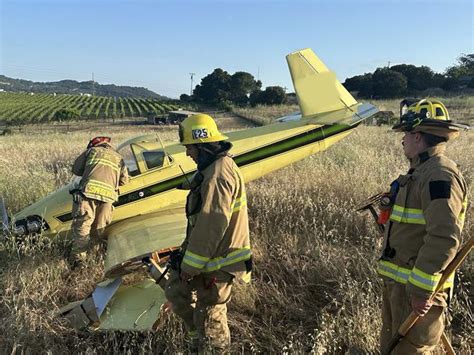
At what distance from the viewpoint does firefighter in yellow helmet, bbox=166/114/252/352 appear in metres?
2.66

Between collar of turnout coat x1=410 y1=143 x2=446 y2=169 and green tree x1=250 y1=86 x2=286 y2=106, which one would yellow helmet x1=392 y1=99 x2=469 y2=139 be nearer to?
collar of turnout coat x1=410 y1=143 x2=446 y2=169

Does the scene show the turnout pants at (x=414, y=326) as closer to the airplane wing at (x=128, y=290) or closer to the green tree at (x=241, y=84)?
the airplane wing at (x=128, y=290)

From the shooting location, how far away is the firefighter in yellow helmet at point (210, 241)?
2.66 meters

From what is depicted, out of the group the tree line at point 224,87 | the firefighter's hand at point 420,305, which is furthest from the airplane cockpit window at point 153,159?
the tree line at point 224,87

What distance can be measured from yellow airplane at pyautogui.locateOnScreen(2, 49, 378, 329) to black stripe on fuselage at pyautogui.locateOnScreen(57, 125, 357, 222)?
0.04ft

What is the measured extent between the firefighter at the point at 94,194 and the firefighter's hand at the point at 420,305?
379 cm

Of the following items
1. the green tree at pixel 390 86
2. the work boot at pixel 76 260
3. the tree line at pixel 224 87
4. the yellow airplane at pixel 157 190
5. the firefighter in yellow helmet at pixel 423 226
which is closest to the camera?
the firefighter in yellow helmet at pixel 423 226

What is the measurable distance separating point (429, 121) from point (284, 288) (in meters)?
2.31

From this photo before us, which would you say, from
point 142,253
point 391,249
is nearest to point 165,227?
point 142,253

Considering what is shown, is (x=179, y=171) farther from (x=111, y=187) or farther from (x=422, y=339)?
(x=422, y=339)

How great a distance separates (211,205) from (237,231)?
362 millimetres

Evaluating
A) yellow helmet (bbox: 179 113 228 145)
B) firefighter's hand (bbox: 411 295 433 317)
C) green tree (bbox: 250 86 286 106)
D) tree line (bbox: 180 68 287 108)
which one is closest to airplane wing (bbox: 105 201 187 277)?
yellow helmet (bbox: 179 113 228 145)

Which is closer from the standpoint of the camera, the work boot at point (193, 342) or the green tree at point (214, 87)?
the work boot at point (193, 342)

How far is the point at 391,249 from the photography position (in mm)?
2463
